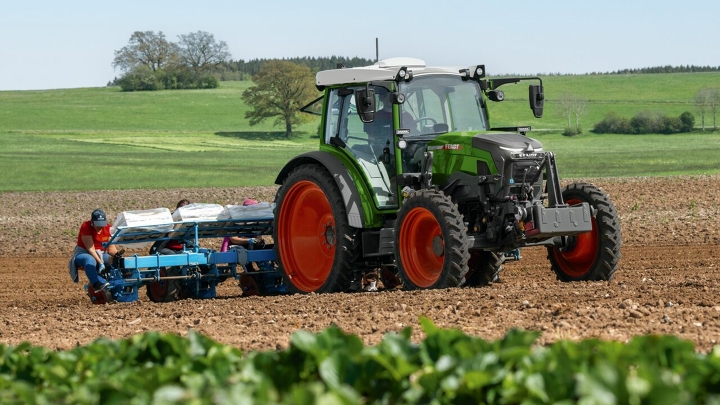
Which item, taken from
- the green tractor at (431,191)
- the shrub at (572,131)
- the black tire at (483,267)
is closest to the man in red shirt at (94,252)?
the green tractor at (431,191)

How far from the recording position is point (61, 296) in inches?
524

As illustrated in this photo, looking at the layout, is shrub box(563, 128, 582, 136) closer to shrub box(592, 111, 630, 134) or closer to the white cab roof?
shrub box(592, 111, 630, 134)

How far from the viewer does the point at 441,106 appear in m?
11.0

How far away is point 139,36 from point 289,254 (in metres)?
87.0

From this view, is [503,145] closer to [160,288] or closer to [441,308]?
[441,308]

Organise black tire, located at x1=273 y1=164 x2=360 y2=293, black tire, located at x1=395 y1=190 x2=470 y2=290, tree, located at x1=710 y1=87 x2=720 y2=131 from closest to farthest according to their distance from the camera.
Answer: black tire, located at x1=395 y1=190 x2=470 y2=290 < black tire, located at x1=273 y1=164 x2=360 y2=293 < tree, located at x1=710 y1=87 x2=720 y2=131

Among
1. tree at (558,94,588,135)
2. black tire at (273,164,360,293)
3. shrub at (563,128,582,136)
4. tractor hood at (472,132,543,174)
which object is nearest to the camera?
tractor hood at (472,132,543,174)

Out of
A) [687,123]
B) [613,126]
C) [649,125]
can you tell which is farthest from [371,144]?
[687,123]

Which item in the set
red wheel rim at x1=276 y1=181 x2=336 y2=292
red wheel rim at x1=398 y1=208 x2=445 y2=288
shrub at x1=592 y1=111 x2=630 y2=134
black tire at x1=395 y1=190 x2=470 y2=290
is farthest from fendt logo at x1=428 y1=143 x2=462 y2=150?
shrub at x1=592 y1=111 x2=630 y2=134

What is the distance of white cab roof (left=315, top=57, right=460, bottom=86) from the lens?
10.8m

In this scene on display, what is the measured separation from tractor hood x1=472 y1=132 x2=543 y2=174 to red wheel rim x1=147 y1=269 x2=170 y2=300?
14.2 ft

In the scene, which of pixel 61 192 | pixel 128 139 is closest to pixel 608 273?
pixel 61 192

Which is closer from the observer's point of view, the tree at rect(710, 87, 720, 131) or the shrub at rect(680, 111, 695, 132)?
the shrub at rect(680, 111, 695, 132)

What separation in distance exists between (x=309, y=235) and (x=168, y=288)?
1939 mm
